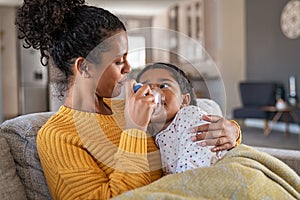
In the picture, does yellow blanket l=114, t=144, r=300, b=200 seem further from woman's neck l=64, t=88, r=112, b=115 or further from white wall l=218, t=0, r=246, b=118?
white wall l=218, t=0, r=246, b=118

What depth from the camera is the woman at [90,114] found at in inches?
37.4

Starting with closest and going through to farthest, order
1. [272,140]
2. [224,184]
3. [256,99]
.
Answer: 1. [224,184]
2. [272,140]
3. [256,99]

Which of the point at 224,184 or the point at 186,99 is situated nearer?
the point at 224,184

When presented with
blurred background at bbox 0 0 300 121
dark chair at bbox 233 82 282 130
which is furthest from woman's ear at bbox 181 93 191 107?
blurred background at bbox 0 0 300 121

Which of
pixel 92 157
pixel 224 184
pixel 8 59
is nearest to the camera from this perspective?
pixel 224 184

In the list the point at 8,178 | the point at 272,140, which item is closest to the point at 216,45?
the point at 272,140

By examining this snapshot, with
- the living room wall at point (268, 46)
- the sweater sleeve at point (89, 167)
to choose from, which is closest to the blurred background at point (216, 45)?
the living room wall at point (268, 46)

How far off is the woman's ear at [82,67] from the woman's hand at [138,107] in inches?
5.2

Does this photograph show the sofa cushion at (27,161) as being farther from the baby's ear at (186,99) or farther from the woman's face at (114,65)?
the baby's ear at (186,99)

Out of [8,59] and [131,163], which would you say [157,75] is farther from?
[8,59]

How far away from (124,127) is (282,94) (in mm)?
6018

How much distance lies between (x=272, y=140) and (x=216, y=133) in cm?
481

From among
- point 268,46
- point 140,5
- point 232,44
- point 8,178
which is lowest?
point 8,178

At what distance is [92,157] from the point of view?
101 cm
